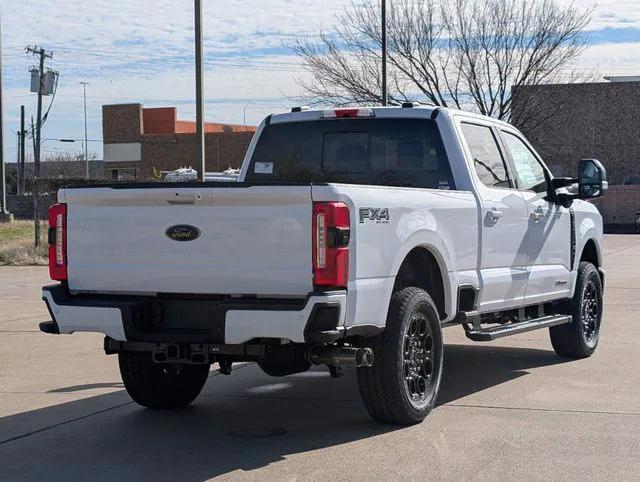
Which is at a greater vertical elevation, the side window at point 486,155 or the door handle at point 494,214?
the side window at point 486,155

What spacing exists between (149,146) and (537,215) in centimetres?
5822

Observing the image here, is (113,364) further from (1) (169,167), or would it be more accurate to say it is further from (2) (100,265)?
(1) (169,167)

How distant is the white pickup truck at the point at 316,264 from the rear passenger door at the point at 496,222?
0.02 m

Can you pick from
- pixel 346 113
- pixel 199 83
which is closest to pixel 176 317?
pixel 346 113

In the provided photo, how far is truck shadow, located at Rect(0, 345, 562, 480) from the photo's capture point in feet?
20.8

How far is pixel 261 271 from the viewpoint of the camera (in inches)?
252

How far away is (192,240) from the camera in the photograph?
21.7 ft

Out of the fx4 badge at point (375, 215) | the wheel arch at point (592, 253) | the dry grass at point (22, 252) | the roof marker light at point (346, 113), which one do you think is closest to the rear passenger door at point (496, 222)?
the roof marker light at point (346, 113)

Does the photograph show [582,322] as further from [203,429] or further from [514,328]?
[203,429]

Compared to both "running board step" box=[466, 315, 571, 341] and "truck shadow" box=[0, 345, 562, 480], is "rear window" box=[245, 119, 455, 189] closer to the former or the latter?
"running board step" box=[466, 315, 571, 341]

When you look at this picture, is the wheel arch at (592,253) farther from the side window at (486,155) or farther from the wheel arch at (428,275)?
the wheel arch at (428,275)

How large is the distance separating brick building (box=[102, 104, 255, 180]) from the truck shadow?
180ft

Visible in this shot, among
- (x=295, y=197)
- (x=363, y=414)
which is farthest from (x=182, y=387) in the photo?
(x=295, y=197)

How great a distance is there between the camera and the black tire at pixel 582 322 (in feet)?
33.2
